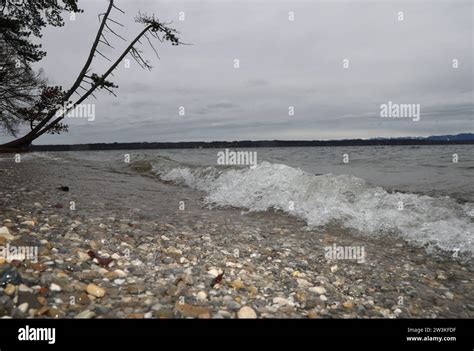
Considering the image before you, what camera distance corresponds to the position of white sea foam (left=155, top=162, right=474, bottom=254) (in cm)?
816

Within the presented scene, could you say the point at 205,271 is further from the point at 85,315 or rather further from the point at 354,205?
the point at 354,205

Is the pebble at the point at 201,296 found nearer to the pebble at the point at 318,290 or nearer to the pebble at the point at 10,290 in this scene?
the pebble at the point at 318,290

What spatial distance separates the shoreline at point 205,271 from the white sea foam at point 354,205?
84 cm

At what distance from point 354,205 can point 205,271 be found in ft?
24.2

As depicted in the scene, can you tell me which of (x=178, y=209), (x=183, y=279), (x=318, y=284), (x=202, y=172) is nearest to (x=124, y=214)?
(x=178, y=209)

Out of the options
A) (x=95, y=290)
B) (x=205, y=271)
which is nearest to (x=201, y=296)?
(x=205, y=271)

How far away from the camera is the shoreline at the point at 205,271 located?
3.93 m

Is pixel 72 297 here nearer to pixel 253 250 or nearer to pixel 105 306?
pixel 105 306

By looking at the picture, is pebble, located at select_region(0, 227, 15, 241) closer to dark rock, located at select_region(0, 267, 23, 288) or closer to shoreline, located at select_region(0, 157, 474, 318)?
shoreline, located at select_region(0, 157, 474, 318)

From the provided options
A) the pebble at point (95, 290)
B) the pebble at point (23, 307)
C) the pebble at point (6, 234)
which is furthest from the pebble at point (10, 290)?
the pebble at point (6, 234)

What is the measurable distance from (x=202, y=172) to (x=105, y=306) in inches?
702

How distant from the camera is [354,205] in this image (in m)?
10.8

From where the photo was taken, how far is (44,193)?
33.5 feet

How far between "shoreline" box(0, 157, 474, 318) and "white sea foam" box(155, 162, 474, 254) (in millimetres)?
835
